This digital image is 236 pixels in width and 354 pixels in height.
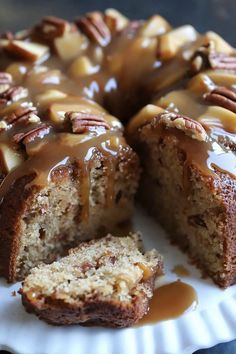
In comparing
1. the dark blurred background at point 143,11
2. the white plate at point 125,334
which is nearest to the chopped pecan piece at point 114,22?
the dark blurred background at point 143,11

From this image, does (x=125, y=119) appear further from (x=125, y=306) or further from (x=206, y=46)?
(x=125, y=306)

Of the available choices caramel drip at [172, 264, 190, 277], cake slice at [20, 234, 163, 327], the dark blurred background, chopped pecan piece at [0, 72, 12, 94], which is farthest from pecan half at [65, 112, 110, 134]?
the dark blurred background

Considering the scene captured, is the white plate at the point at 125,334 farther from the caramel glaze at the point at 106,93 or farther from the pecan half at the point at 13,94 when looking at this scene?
the pecan half at the point at 13,94

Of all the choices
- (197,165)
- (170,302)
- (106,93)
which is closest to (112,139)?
(197,165)

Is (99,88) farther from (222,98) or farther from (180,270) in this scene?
(180,270)

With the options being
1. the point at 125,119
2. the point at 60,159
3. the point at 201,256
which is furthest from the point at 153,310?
the point at 125,119

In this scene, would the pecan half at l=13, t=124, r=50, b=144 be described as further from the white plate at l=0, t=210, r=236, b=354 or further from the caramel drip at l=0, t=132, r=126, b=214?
the white plate at l=0, t=210, r=236, b=354
